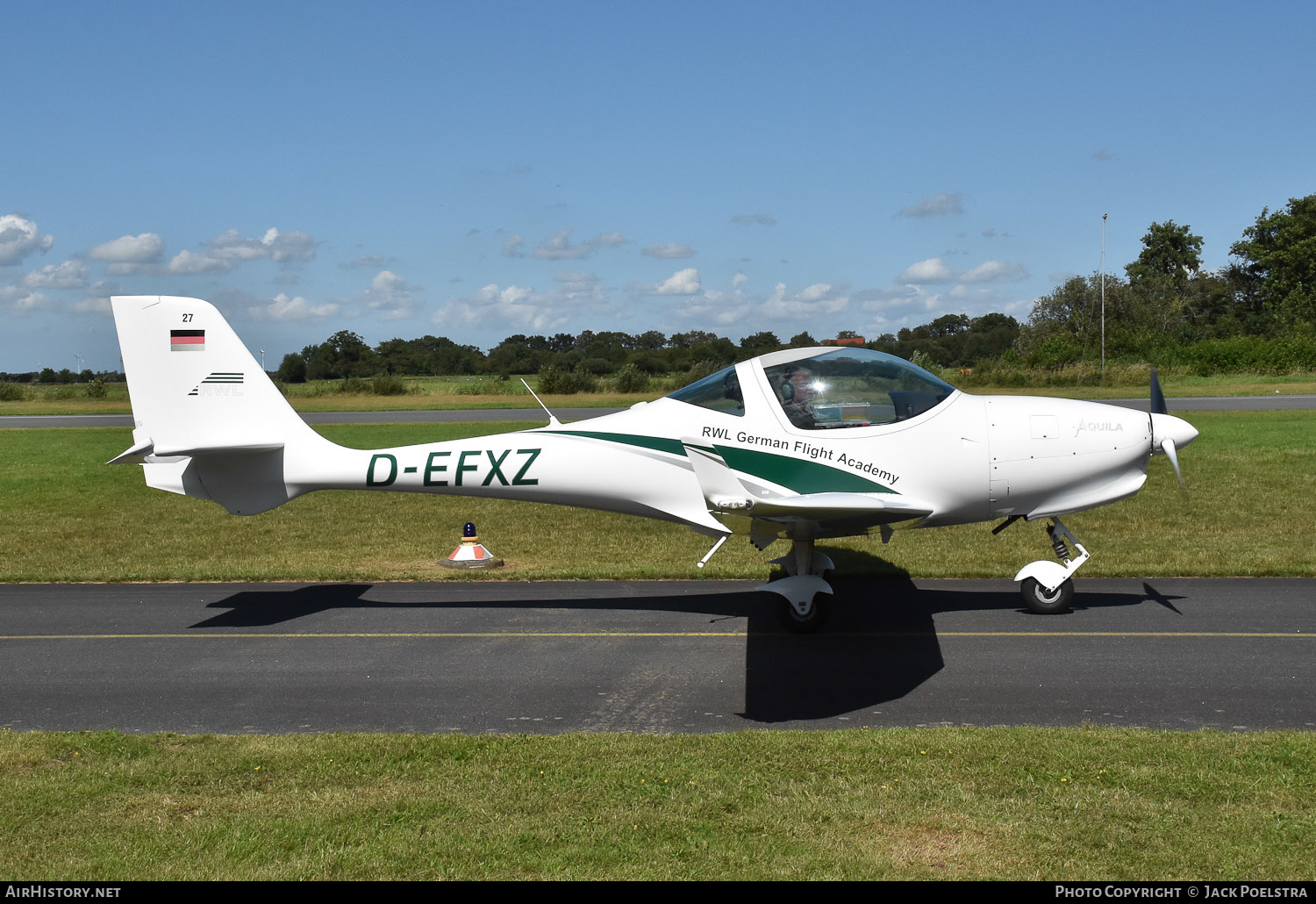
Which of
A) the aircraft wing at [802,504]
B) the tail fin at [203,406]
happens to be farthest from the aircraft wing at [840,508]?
the tail fin at [203,406]

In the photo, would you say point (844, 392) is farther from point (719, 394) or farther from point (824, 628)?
point (824, 628)

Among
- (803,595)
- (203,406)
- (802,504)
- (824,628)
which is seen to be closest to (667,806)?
(802,504)

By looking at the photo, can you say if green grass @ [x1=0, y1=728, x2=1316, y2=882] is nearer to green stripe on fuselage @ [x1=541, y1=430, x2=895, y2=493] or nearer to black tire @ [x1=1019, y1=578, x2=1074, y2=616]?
green stripe on fuselage @ [x1=541, y1=430, x2=895, y2=493]

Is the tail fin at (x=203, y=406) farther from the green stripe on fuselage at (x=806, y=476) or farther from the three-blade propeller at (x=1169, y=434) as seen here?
the three-blade propeller at (x=1169, y=434)

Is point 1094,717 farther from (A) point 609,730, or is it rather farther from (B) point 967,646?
(A) point 609,730

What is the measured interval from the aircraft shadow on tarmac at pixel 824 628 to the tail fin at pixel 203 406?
1.50 metres

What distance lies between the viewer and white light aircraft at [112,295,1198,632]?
9109 mm

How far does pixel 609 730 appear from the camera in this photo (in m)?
6.93

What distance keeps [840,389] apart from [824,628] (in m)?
2.31

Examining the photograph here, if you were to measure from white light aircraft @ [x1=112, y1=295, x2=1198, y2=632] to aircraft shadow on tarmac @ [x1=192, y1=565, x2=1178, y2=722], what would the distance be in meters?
0.58

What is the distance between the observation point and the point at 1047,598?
9.86m

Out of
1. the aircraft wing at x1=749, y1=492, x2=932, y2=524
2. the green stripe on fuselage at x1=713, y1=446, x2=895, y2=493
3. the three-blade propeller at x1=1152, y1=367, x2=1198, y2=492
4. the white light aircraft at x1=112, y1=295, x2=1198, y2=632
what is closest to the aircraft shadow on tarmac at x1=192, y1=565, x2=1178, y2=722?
the white light aircraft at x1=112, y1=295, x2=1198, y2=632

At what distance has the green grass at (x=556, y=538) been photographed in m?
12.5

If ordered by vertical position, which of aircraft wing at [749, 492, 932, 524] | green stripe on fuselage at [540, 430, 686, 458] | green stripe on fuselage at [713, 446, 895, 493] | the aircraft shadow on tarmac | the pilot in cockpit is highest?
the pilot in cockpit
